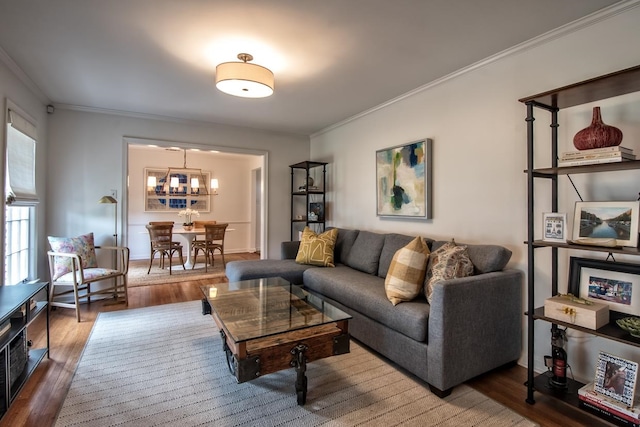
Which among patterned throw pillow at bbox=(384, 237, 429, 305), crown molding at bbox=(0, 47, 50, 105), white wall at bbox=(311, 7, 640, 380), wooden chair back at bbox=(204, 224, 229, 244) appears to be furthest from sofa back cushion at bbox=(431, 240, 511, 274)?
wooden chair back at bbox=(204, 224, 229, 244)

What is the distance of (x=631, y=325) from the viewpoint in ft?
5.34

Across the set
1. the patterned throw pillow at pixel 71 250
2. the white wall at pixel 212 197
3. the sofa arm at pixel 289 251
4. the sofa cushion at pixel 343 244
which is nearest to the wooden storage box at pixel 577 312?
the sofa cushion at pixel 343 244

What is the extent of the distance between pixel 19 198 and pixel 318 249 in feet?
9.66

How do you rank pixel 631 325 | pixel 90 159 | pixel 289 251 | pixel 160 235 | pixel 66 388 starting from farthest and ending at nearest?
1. pixel 160 235
2. pixel 289 251
3. pixel 90 159
4. pixel 66 388
5. pixel 631 325

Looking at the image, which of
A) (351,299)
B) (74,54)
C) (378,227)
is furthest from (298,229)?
(74,54)

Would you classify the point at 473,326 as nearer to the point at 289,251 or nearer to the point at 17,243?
the point at 289,251

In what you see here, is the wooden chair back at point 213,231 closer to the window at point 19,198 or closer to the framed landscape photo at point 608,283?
the window at point 19,198

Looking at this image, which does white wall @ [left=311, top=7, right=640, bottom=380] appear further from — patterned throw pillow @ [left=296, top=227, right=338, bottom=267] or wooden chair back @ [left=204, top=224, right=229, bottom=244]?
wooden chair back @ [left=204, top=224, right=229, bottom=244]

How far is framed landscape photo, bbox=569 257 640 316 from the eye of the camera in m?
1.74

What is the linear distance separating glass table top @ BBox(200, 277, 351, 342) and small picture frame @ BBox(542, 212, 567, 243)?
1337 millimetres

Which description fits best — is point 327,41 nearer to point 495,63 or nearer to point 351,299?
point 495,63

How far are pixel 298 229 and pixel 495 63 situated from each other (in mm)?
3666

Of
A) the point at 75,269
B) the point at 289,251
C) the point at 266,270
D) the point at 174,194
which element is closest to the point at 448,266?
the point at 266,270

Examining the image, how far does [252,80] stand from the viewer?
2.38 m
